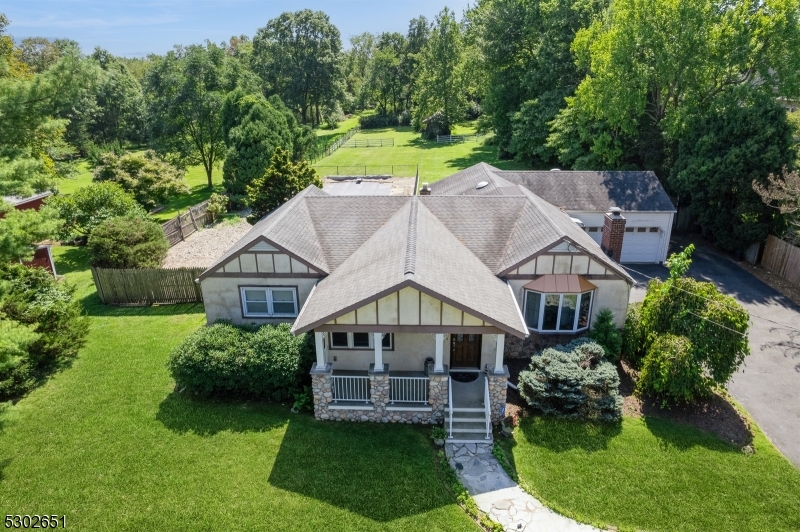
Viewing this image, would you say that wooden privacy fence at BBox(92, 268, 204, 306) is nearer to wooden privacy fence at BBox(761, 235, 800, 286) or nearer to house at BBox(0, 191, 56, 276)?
house at BBox(0, 191, 56, 276)

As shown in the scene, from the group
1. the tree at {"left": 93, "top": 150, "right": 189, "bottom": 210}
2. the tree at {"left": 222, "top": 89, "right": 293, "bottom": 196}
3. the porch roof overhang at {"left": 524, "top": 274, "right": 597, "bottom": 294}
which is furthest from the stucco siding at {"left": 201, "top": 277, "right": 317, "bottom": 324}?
the tree at {"left": 222, "top": 89, "right": 293, "bottom": 196}

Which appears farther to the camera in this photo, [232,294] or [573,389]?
[232,294]

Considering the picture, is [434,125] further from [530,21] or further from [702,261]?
[702,261]

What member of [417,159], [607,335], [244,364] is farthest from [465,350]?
[417,159]

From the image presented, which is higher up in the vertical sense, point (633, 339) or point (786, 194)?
point (786, 194)

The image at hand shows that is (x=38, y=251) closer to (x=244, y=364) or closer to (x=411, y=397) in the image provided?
(x=244, y=364)

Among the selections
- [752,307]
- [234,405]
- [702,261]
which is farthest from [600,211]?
[234,405]
